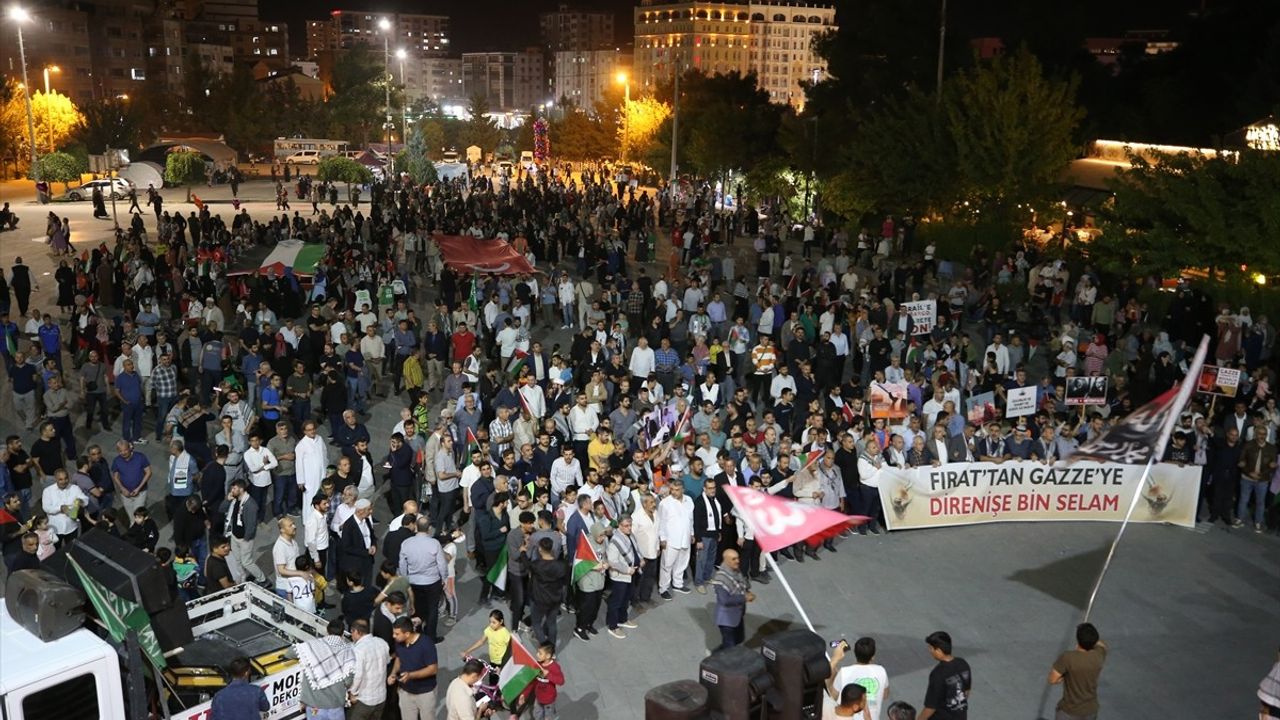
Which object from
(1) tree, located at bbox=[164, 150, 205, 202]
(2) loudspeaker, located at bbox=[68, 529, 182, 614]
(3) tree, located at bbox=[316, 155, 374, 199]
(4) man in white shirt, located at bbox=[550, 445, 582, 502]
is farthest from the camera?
(1) tree, located at bbox=[164, 150, 205, 202]

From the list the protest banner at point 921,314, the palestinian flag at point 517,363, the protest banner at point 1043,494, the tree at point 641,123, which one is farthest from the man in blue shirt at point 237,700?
the tree at point 641,123

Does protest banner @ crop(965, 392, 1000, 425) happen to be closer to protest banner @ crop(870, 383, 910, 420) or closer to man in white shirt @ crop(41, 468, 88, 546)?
protest banner @ crop(870, 383, 910, 420)

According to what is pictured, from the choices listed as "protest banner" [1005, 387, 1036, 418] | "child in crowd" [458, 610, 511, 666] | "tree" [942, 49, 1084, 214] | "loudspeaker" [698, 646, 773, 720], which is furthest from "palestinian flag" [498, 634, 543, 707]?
"tree" [942, 49, 1084, 214]

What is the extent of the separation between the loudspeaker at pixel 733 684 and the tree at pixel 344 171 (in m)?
58.0

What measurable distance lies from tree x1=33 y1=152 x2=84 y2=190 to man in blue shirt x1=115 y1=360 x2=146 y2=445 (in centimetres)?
4734

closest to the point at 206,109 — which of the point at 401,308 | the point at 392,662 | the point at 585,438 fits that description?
the point at 401,308

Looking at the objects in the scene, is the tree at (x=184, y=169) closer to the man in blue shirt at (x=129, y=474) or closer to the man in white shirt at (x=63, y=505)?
the man in blue shirt at (x=129, y=474)

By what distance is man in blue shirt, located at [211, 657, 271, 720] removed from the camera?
8125mm

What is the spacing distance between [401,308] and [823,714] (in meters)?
14.4

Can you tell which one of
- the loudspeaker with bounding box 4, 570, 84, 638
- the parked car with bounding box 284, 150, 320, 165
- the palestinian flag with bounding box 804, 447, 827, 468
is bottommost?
the palestinian flag with bounding box 804, 447, 827, 468

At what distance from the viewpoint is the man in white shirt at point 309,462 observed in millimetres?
14055

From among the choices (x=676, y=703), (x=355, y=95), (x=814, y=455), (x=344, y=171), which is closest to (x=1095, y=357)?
(x=814, y=455)

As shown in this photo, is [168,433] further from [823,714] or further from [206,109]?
[206,109]

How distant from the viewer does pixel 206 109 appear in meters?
90.4
